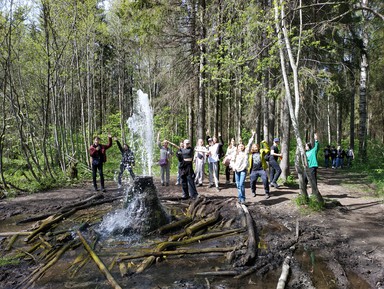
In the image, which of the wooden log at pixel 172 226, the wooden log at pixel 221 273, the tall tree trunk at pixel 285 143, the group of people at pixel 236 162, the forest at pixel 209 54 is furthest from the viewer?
the tall tree trunk at pixel 285 143

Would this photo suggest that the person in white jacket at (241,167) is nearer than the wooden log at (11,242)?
No

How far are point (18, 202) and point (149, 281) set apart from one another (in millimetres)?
7970

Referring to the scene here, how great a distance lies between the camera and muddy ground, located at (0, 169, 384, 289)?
4.50 meters

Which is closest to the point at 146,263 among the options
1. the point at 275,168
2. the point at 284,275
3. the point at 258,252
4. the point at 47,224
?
the point at 258,252

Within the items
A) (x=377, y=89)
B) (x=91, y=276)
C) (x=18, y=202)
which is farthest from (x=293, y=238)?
(x=377, y=89)

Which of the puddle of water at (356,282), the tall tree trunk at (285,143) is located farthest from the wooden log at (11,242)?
the tall tree trunk at (285,143)

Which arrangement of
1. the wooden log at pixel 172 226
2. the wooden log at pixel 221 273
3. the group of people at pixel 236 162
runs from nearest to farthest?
the wooden log at pixel 221 273, the wooden log at pixel 172 226, the group of people at pixel 236 162

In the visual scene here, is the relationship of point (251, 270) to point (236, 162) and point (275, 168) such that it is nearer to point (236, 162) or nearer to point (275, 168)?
point (236, 162)

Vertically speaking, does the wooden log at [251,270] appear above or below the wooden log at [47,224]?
below

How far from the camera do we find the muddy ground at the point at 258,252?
4.50 meters

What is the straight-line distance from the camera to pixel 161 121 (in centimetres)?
2253

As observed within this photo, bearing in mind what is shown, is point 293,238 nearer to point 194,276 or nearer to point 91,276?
point 194,276

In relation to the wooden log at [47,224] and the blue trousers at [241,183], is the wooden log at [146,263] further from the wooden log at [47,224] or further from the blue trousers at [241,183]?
the blue trousers at [241,183]

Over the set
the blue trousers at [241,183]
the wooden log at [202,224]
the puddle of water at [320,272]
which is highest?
the blue trousers at [241,183]
